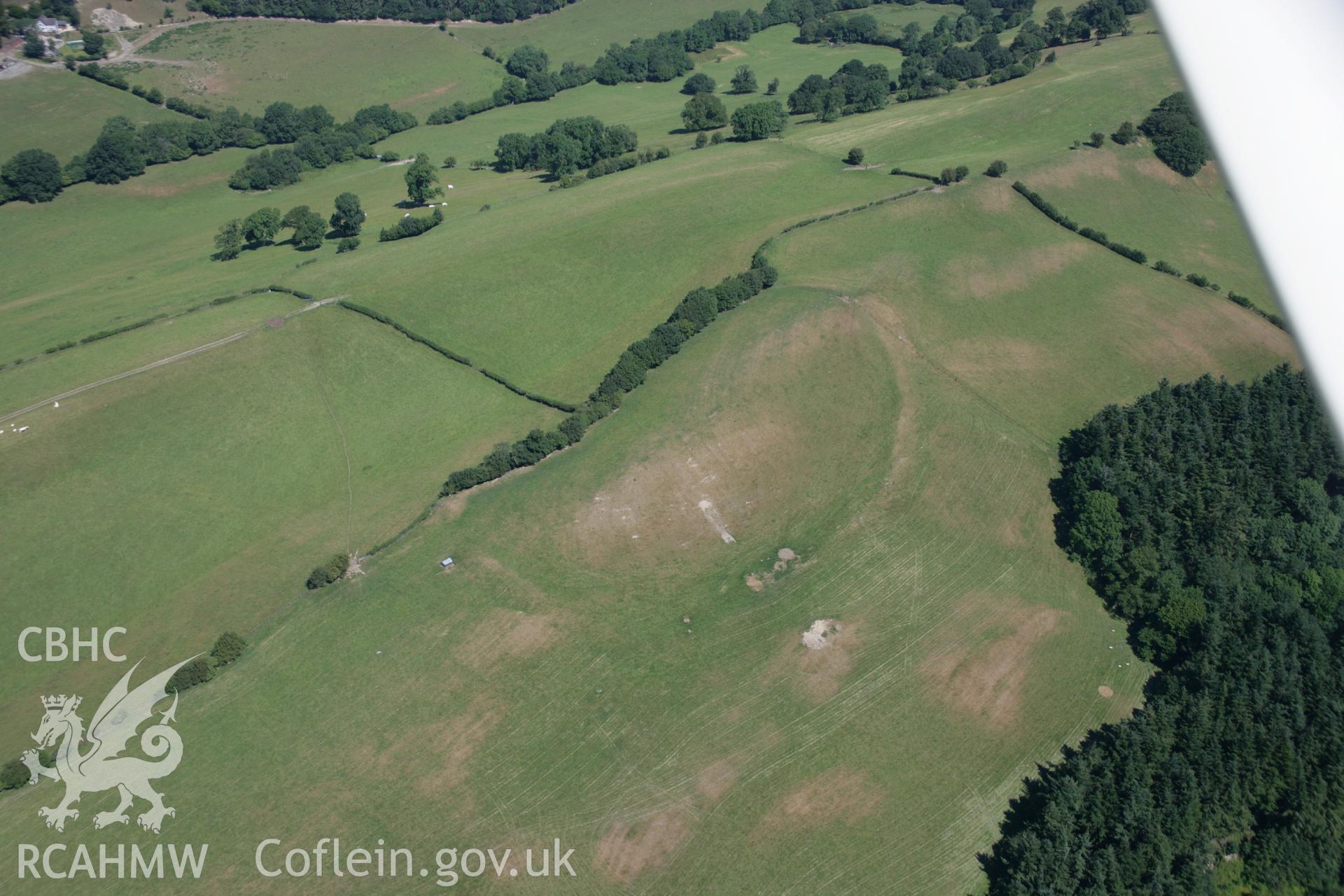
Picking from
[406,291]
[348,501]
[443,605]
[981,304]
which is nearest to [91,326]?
[406,291]

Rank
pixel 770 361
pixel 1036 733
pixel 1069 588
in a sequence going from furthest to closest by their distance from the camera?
pixel 770 361 < pixel 1069 588 < pixel 1036 733

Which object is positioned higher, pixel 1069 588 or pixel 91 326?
pixel 91 326

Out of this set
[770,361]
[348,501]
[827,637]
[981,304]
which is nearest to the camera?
[827,637]

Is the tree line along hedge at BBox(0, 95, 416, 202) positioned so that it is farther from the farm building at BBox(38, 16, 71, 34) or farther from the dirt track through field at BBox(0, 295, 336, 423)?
the dirt track through field at BBox(0, 295, 336, 423)

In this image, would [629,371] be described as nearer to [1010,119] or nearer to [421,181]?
[421,181]

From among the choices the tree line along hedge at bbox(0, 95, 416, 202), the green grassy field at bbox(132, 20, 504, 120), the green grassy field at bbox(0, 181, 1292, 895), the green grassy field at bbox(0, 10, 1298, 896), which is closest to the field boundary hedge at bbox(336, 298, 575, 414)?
the green grassy field at bbox(0, 10, 1298, 896)

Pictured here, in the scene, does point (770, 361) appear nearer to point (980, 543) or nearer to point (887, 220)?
point (980, 543)

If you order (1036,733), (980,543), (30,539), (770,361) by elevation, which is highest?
(770,361)
